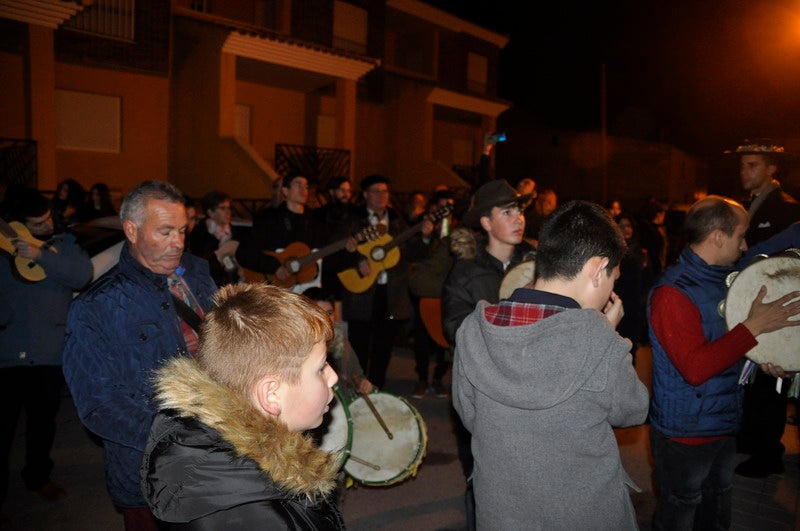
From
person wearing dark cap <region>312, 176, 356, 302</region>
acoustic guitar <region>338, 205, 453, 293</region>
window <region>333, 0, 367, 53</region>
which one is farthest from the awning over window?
acoustic guitar <region>338, 205, 453, 293</region>

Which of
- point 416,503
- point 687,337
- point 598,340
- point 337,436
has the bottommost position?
point 416,503

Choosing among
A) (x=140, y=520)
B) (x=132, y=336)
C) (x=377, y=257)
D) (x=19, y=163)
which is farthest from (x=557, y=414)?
(x=19, y=163)

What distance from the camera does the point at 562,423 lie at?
1.90 metres

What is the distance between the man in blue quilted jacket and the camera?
2.33 m

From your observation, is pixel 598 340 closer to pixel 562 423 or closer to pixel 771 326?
pixel 562 423

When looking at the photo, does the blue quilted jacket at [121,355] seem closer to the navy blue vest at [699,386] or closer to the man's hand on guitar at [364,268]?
the navy blue vest at [699,386]

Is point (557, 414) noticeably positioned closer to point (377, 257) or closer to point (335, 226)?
point (377, 257)

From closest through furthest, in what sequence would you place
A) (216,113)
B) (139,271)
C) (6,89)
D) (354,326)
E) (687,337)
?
(139,271)
(687,337)
(354,326)
(6,89)
(216,113)

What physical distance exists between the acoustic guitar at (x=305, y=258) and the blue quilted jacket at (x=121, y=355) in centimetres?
370

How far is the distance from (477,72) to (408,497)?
81.2 feet

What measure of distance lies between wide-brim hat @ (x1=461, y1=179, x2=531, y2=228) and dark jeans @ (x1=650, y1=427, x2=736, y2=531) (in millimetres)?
1547

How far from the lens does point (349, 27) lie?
20344 mm

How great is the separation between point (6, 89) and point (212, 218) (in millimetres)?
9111

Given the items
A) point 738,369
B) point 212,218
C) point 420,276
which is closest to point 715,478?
point 738,369
